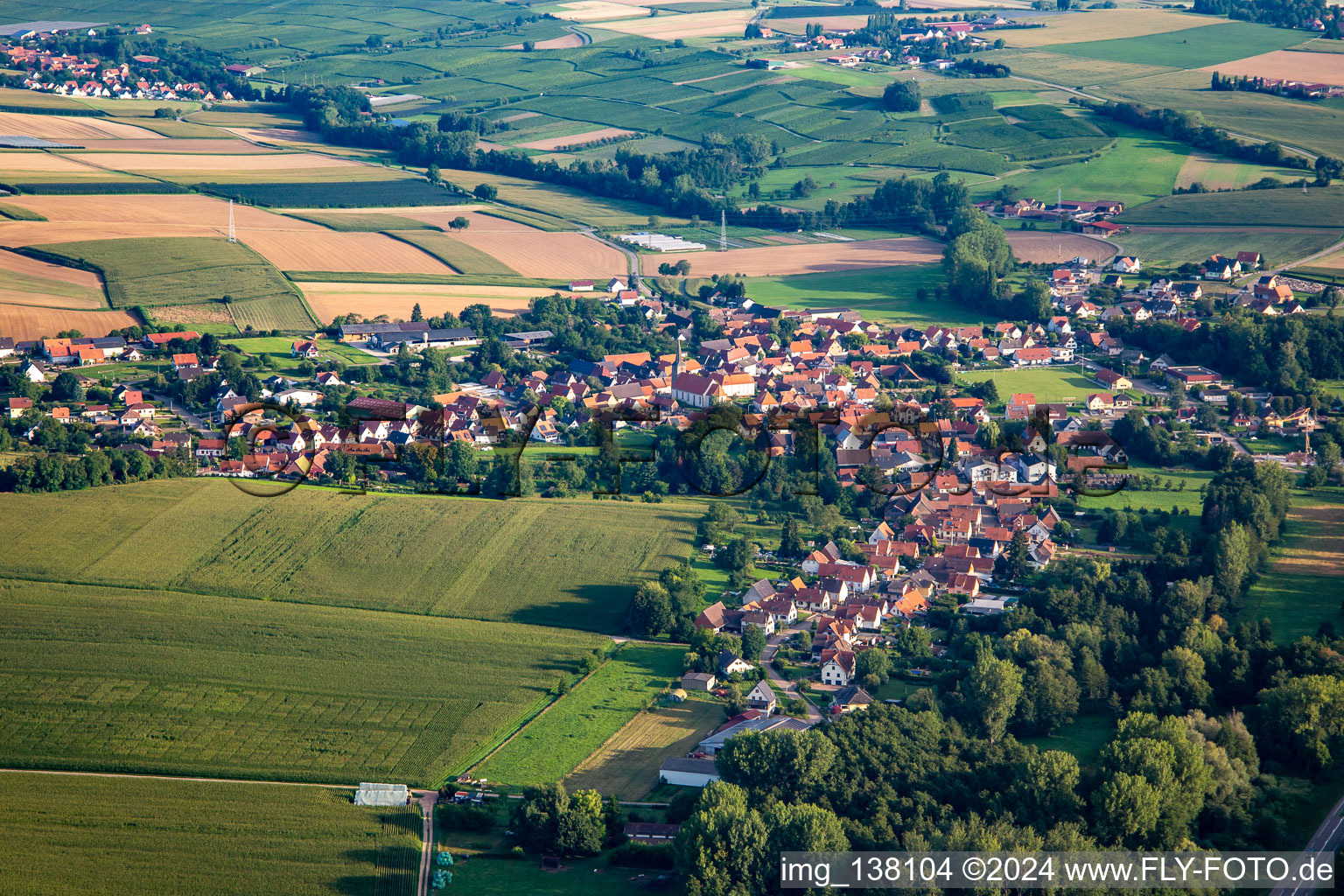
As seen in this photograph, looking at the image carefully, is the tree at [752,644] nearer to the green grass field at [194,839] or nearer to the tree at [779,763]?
the tree at [779,763]

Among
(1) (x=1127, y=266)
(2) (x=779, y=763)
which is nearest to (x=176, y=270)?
(1) (x=1127, y=266)

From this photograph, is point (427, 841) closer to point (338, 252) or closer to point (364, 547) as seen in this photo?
point (364, 547)

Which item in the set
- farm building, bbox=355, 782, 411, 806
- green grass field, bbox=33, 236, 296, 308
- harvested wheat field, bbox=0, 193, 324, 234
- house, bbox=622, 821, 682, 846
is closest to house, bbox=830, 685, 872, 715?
house, bbox=622, 821, 682, 846

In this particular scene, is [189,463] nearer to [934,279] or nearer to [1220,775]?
[1220,775]

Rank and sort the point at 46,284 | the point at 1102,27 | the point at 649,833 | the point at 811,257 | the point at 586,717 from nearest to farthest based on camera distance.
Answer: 1. the point at 649,833
2. the point at 586,717
3. the point at 46,284
4. the point at 811,257
5. the point at 1102,27

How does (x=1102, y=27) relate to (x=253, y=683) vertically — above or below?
above

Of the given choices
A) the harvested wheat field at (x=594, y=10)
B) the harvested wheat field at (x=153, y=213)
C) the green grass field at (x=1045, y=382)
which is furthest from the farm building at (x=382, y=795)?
the harvested wheat field at (x=594, y=10)
